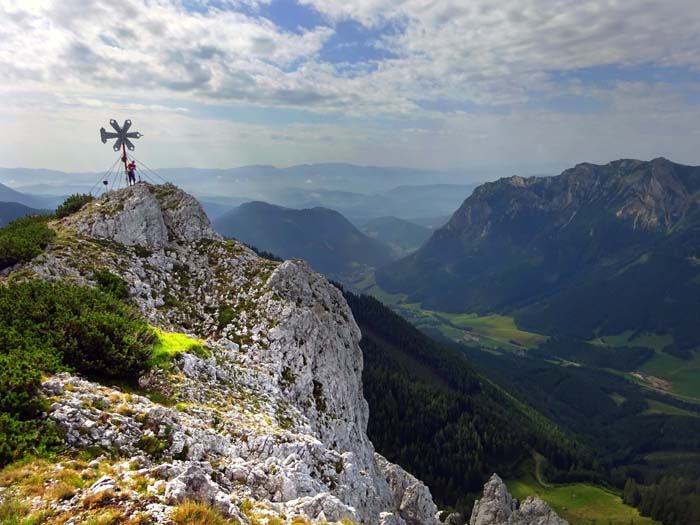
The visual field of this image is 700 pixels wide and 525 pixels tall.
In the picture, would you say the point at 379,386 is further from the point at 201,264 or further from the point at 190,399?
the point at 190,399

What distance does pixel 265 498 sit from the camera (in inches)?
803

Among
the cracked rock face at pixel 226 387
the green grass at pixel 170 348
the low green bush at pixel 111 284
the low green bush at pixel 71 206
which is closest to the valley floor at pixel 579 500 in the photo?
the cracked rock face at pixel 226 387

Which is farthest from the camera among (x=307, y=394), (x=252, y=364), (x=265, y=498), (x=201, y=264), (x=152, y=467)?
(x=201, y=264)

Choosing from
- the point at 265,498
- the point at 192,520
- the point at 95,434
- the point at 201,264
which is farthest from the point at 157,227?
the point at 192,520

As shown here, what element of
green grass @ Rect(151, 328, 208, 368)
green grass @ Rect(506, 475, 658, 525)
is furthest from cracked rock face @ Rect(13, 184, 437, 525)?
green grass @ Rect(506, 475, 658, 525)

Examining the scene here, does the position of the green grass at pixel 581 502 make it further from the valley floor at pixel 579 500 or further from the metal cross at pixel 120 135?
the metal cross at pixel 120 135

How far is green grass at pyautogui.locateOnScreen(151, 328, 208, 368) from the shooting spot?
93.5 feet

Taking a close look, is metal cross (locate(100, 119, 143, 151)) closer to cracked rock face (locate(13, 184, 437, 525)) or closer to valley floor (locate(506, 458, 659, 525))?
cracked rock face (locate(13, 184, 437, 525))

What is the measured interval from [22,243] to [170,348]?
62.5ft

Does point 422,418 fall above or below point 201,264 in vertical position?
below

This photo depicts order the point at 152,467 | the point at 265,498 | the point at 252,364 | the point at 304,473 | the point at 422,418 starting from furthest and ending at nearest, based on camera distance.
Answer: the point at 422,418 → the point at 252,364 → the point at 304,473 → the point at 265,498 → the point at 152,467

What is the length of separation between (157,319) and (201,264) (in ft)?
37.7

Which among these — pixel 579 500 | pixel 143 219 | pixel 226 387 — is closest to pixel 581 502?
pixel 579 500

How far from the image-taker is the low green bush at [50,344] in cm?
1861
